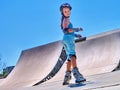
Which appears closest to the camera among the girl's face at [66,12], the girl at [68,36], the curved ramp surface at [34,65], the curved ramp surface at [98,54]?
the girl at [68,36]

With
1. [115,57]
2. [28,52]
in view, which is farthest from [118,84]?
[28,52]

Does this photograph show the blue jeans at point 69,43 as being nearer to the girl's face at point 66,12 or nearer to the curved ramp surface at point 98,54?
the girl's face at point 66,12

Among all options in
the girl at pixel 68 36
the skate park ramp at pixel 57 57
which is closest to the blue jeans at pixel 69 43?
the girl at pixel 68 36

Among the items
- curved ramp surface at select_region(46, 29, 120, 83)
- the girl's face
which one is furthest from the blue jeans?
curved ramp surface at select_region(46, 29, 120, 83)

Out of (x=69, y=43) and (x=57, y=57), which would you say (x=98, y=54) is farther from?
(x=69, y=43)

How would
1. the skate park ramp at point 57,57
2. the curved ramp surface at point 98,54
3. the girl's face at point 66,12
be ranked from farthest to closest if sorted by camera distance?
the skate park ramp at point 57,57
the curved ramp surface at point 98,54
the girl's face at point 66,12

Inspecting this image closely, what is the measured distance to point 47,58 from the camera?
12.6 meters

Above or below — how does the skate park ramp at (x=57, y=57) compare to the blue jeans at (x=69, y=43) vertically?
above

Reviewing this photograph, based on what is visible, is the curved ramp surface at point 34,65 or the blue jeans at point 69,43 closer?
the blue jeans at point 69,43

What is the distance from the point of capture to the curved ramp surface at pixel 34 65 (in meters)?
11.7

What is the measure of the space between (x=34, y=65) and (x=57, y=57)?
1.24 m

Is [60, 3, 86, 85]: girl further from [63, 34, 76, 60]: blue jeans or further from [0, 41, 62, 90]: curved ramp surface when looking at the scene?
[0, 41, 62, 90]: curved ramp surface

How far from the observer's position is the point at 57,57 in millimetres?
12086

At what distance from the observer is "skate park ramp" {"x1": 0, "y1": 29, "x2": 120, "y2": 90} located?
9.95 metres
